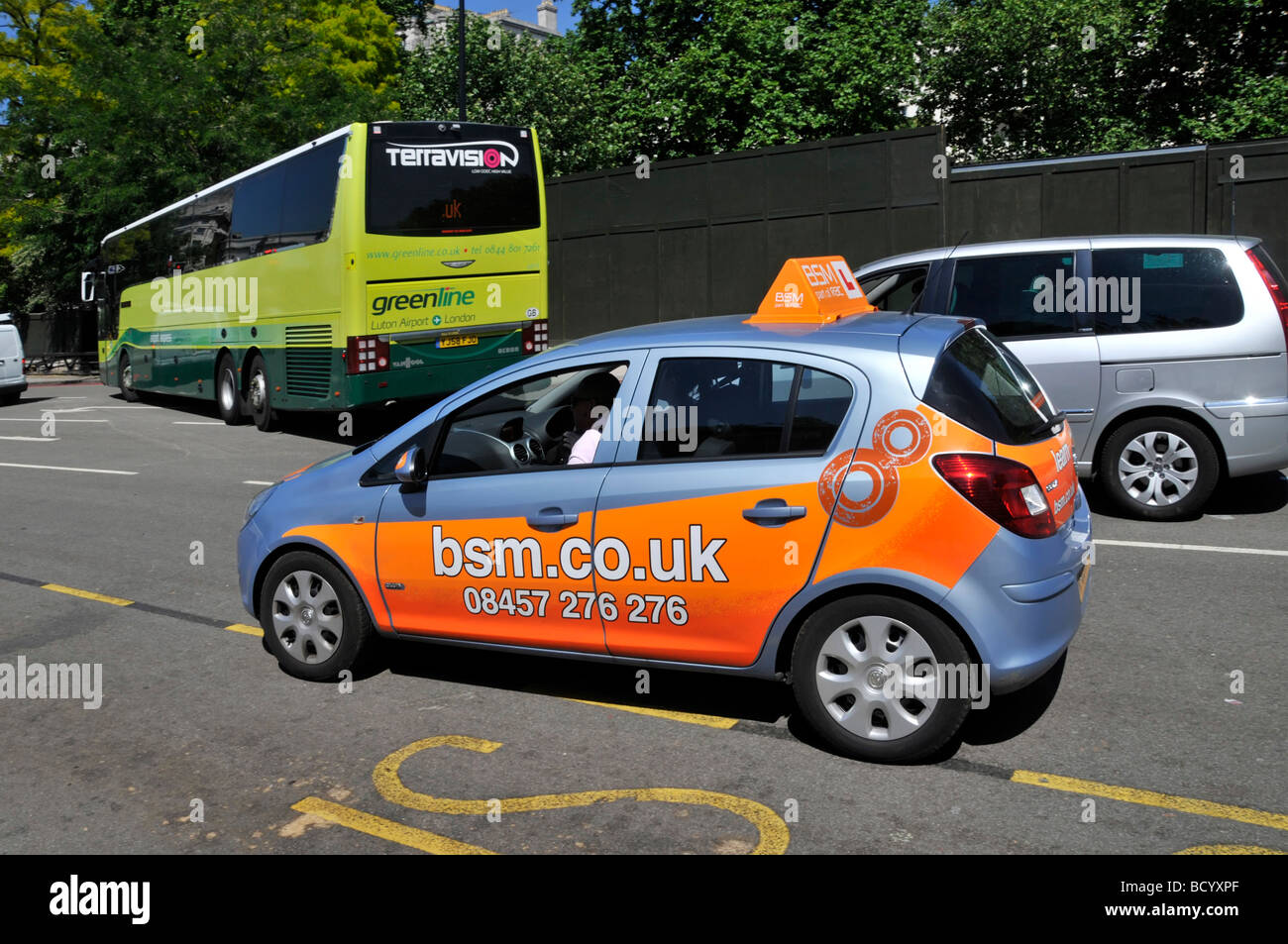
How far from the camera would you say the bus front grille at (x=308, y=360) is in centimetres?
1495

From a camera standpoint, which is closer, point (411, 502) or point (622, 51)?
point (411, 502)

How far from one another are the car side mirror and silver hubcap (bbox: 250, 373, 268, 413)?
12.4m

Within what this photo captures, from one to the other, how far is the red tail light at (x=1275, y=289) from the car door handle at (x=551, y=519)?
5.68 meters

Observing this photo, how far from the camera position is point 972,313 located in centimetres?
877

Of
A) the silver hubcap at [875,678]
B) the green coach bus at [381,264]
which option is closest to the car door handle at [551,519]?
the silver hubcap at [875,678]

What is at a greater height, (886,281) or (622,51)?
(622,51)

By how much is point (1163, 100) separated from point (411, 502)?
3045 cm

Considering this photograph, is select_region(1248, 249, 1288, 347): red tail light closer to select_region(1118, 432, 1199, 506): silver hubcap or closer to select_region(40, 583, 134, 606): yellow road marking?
select_region(1118, 432, 1199, 506): silver hubcap

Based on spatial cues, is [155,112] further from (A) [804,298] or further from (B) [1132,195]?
(A) [804,298]

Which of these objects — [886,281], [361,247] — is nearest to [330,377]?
[361,247]

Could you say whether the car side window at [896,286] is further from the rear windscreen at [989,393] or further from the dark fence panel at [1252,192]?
the dark fence panel at [1252,192]

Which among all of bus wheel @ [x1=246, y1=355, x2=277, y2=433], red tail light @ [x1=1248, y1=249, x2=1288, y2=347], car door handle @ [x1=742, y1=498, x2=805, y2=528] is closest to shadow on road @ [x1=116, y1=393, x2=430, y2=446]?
bus wheel @ [x1=246, y1=355, x2=277, y2=433]

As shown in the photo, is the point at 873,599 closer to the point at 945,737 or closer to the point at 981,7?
the point at 945,737

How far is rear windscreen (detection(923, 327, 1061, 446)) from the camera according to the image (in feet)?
14.7
